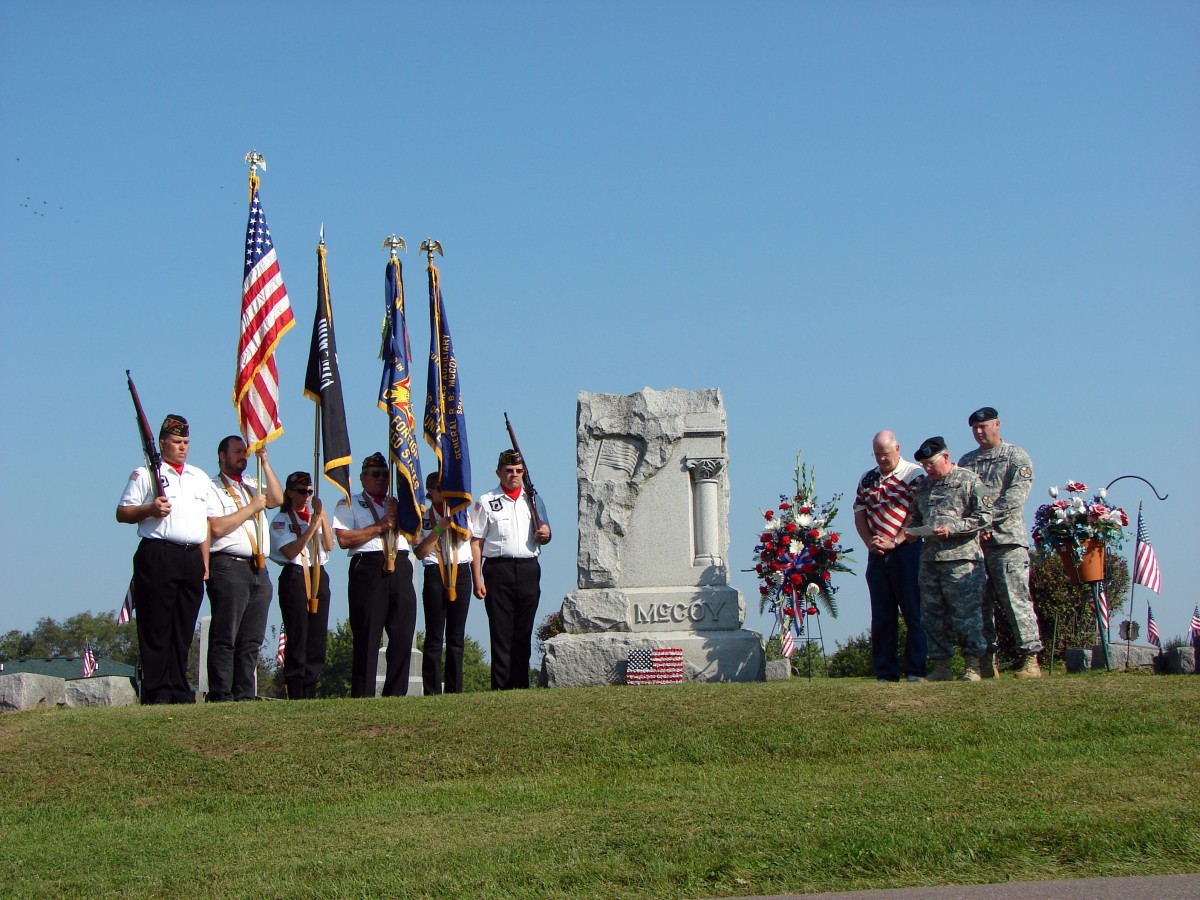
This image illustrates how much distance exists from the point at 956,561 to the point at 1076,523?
1.94 metres

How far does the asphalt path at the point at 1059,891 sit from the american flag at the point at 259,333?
6.63 metres

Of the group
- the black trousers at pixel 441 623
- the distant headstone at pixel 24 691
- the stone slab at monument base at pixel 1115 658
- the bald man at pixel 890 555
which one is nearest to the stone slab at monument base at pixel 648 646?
the black trousers at pixel 441 623

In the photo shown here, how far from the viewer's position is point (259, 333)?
1032 centimetres

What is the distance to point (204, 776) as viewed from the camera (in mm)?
7031

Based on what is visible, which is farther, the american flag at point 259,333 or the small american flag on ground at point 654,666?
the small american flag on ground at point 654,666

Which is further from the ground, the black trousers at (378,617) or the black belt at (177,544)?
the black belt at (177,544)

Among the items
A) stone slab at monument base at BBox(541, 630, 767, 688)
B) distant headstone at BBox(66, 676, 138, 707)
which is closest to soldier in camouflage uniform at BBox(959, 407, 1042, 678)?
stone slab at monument base at BBox(541, 630, 767, 688)

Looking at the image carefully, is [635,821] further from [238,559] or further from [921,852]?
[238,559]

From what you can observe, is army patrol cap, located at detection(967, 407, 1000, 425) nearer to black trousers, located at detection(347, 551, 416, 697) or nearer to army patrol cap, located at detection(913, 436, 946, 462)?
army patrol cap, located at detection(913, 436, 946, 462)

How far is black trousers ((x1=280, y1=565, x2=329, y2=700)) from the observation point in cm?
997

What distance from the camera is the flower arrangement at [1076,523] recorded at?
10.1 metres

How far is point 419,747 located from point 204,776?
48.4 inches

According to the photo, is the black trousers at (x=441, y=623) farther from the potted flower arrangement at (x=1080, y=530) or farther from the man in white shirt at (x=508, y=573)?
the potted flower arrangement at (x=1080, y=530)

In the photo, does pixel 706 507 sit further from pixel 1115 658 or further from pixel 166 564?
pixel 1115 658
